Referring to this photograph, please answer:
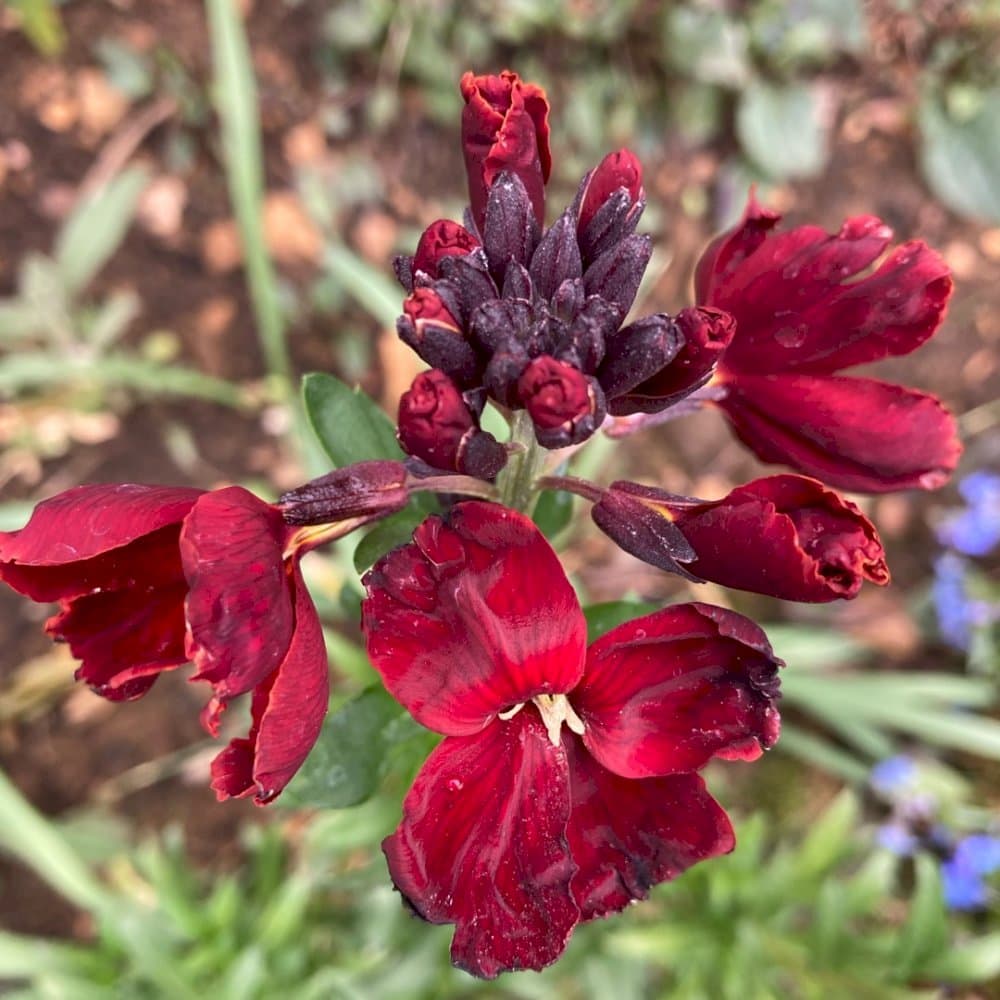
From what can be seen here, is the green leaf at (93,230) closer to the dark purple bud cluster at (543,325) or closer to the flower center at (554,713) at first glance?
the dark purple bud cluster at (543,325)

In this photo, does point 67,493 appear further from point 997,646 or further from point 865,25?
point 865,25

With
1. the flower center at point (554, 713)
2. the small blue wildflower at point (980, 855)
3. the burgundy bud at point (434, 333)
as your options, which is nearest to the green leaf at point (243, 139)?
the burgundy bud at point (434, 333)

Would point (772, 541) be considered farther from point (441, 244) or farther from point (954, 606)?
point (954, 606)

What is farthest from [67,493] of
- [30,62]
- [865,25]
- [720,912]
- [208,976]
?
[865,25]

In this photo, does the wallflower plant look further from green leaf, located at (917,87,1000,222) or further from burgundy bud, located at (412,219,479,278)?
green leaf, located at (917,87,1000,222)

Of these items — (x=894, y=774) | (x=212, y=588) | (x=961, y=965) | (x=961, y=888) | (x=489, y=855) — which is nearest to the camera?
(x=212, y=588)

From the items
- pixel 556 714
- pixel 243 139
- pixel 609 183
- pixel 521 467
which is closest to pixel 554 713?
pixel 556 714
